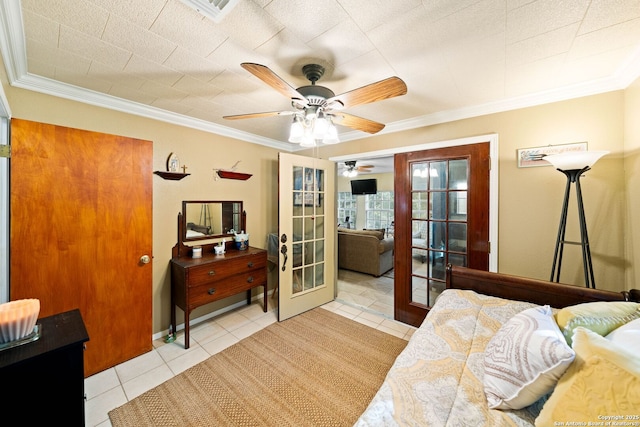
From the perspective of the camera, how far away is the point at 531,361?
2.83ft

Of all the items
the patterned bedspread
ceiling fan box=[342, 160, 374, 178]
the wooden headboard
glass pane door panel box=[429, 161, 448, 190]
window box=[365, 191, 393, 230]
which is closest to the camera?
the patterned bedspread

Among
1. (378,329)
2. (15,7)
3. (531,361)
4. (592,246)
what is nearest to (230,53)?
(15,7)

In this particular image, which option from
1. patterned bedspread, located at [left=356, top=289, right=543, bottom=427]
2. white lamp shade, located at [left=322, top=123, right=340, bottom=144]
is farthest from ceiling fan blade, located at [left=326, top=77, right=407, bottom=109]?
patterned bedspread, located at [left=356, top=289, right=543, bottom=427]

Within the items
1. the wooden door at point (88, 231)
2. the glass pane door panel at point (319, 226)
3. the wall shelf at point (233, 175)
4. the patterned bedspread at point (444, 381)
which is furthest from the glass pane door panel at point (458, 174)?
the wooden door at point (88, 231)

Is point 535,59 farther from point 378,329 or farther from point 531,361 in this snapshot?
point 378,329

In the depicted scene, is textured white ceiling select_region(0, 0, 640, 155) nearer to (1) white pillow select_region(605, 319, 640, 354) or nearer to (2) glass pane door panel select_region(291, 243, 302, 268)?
(1) white pillow select_region(605, 319, 640, 354)

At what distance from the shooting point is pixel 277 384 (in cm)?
184

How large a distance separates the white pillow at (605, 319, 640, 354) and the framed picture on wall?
148cm

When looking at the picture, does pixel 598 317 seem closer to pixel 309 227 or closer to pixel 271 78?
pixel 271 78

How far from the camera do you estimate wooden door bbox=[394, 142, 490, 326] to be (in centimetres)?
233

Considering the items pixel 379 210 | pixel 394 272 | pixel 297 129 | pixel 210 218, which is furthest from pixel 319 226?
pixel 379 210

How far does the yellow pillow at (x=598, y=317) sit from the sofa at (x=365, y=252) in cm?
327

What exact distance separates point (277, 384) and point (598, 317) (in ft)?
6.45

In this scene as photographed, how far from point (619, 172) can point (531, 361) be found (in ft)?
6.39
